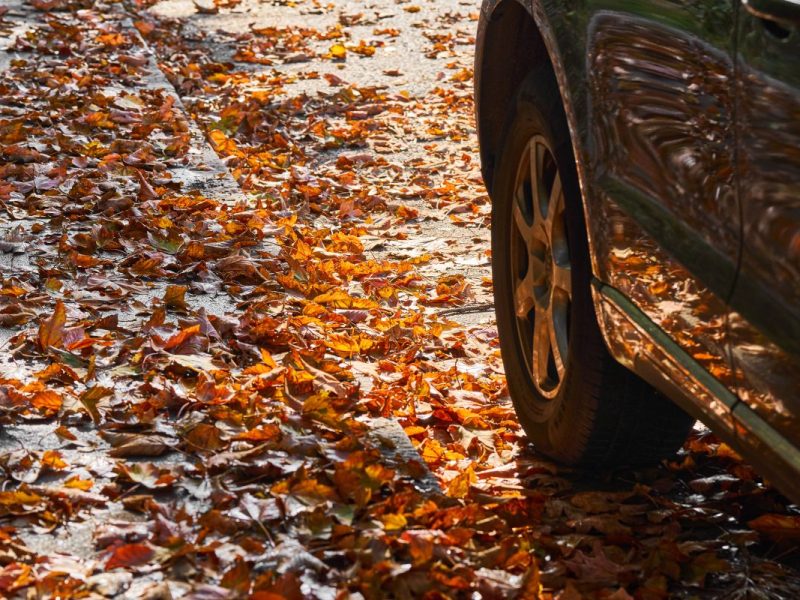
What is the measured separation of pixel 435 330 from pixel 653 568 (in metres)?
1.95

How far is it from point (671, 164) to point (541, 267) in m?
0.90

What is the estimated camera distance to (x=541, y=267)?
11.1 feet

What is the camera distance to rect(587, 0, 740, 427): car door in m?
2.31

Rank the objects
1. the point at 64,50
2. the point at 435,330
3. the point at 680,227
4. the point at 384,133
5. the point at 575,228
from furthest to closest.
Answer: the point at 64,50 → the point at 384,133 → the point at 435,330 → the point at 575,228 → the point at 680,227

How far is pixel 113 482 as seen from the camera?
10.1 ft

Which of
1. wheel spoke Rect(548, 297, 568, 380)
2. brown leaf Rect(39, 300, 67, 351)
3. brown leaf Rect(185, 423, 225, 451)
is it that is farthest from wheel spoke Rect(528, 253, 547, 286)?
brown leaf Rect(39, 300, 67, 351)

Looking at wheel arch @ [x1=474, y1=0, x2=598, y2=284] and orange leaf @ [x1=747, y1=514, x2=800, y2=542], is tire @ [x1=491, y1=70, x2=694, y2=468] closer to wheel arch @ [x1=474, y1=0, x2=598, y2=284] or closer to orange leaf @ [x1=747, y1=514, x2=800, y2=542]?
wheel arch @ [x1=474, y1=0, x2=598, y2=284]

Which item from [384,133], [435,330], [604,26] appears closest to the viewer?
[604,26]

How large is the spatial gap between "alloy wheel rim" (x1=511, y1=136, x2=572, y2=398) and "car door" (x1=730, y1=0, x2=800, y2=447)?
0.92m

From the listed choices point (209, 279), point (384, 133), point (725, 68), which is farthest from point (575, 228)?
point (384, 133)

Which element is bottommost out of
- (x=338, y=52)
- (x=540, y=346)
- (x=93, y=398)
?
(x=338, y=52)

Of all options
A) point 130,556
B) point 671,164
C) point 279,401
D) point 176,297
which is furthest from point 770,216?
point 176,297

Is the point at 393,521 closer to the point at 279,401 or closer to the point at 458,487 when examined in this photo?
the point at 458,487

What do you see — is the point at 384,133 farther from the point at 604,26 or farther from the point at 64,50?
the point at 604,26
